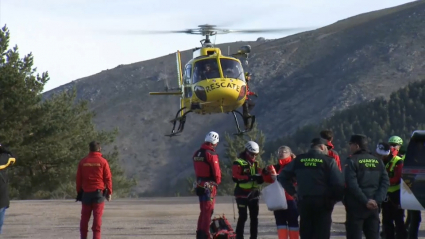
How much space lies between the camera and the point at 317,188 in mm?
10906

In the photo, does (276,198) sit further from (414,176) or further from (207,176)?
(414,176)

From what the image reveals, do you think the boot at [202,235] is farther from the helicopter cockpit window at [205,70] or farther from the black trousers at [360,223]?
the helicopter cockpit window at [205,70]

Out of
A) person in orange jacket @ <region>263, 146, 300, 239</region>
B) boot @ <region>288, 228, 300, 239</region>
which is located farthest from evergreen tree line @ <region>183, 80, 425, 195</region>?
boot @ <region>288, 228, 300, 239</region>

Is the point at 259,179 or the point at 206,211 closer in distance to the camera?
the point at 259,179

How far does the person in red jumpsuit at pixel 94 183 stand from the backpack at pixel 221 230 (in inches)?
71.4

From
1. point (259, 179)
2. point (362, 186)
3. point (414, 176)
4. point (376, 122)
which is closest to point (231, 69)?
point (259, 179)

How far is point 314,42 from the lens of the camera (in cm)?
13462

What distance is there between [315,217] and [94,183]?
14.4 ft

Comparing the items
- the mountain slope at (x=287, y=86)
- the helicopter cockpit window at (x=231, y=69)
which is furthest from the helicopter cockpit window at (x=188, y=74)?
the mountain slope at (x=287, y=86)

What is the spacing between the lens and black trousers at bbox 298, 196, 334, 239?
1096cm

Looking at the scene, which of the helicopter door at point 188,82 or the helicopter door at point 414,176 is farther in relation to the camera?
the helicopter door at point 188,82

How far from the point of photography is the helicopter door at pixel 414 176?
1234cm

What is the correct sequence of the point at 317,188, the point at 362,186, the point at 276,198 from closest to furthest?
the point at 317,188
the point at 362,186
the point at 276,198

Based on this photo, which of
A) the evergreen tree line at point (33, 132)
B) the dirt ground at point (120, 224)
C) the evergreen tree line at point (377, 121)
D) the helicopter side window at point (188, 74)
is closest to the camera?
the dirt ground at point (120, 224)
